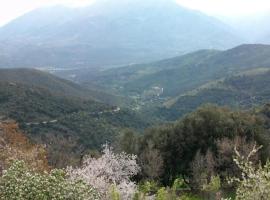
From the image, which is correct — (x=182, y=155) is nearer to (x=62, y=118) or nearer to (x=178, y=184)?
(x=178, y=184)

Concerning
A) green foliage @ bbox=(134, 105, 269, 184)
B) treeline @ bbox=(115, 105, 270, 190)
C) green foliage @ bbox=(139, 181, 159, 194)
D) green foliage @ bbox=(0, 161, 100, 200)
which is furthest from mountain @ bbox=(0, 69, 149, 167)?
green foliage @ bbox=(0, 161, 100, 200)

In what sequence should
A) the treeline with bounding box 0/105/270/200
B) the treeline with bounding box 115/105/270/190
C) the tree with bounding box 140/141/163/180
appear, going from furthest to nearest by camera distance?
the treeline with bounding box 115/105/270/190, the tree with bounding box 140/141/163/180, the treeline with bounding box 0/105/270/200

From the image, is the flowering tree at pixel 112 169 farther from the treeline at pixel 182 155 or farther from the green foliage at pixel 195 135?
the green foliage at pixel 195 135

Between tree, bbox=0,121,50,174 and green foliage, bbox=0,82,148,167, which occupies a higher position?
tree, bbox=0,121,50,174

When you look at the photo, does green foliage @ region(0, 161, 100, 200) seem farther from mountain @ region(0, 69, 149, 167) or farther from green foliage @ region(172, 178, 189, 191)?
mountain @ region(0, 69, 149, 167)

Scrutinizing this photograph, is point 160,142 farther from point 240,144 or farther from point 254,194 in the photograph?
point 254,194

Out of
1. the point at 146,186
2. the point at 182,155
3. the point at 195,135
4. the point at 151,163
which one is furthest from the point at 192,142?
the point at 146,186

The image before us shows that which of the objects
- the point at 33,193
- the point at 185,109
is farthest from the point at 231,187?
the point at 185,109
